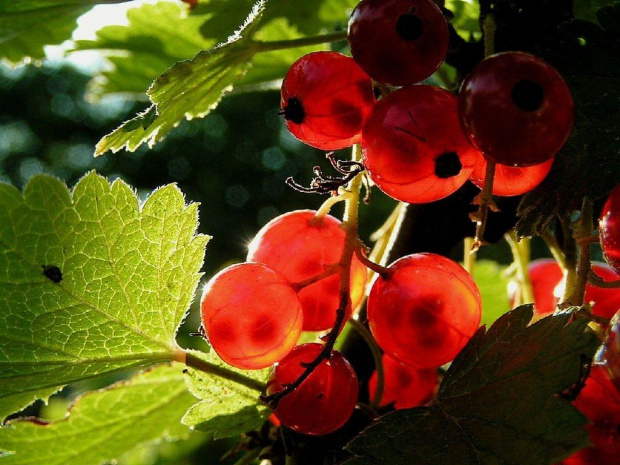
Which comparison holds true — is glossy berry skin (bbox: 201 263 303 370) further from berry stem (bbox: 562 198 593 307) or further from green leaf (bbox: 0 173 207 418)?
berry stem (bbox: 562 198 593 307)

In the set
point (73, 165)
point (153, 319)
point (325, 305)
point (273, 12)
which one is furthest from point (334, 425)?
point (73, 165)

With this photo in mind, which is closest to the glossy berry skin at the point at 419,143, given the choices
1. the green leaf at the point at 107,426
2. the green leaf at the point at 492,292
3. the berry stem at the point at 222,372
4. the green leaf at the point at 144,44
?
the berry stem at the point at 222,372

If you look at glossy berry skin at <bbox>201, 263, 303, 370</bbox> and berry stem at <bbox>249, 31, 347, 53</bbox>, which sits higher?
berry stem at <bbox>249, 31, 347, 53</bbox>

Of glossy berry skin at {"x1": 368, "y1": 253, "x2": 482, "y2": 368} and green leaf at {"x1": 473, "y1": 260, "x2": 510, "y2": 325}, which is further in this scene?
green leaf at {"x1": 473, "y1": 260, "x2": 510, "y2": 325}

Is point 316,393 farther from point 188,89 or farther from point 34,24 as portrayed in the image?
point 34,24

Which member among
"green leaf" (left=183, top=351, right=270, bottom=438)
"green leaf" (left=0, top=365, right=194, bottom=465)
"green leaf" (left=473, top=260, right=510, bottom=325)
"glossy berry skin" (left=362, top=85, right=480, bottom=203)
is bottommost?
"green leaf" (left=473, top=260, right=510, bottom=325)

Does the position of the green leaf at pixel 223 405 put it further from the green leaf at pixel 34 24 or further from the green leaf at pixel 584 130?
the green leaf at pixel 34 24

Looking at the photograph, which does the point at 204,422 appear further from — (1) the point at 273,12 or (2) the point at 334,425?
(1) the point at 273,12

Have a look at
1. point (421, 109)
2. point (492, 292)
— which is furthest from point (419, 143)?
point (492, 292)

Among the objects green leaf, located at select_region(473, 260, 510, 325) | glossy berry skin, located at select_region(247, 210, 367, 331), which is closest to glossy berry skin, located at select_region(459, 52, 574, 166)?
glossy berry skin, located at select_region(247, 210, 367, 331)
